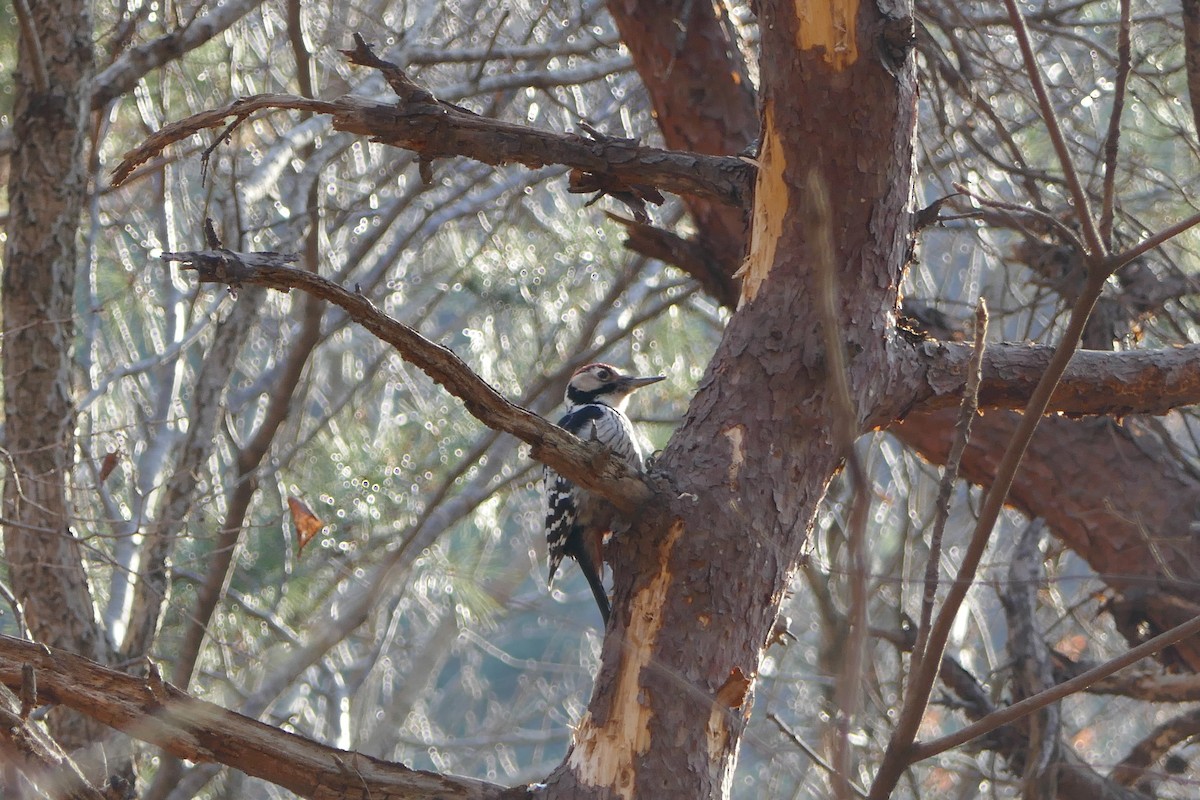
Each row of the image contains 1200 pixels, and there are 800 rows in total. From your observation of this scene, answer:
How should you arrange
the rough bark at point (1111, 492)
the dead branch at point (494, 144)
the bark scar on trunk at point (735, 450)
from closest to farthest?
1. the bark scar on trunk at point (735, 450)
2. the dead branch at point (494, 144)
3. the rough bark at point (1111, 492)

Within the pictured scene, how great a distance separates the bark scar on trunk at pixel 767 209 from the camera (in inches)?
96.1

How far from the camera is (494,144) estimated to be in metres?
2.52

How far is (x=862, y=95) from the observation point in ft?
7.72

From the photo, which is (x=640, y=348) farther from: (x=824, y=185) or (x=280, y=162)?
(x=824, y=185)

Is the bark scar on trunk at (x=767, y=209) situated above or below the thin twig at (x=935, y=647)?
above

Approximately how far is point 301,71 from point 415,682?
3.18 metres

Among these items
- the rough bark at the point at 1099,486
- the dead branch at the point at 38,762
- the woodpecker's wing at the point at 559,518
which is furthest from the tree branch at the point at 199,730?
the rough bark at the point at 1099,486

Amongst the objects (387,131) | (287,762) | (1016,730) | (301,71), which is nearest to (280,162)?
(301,71)

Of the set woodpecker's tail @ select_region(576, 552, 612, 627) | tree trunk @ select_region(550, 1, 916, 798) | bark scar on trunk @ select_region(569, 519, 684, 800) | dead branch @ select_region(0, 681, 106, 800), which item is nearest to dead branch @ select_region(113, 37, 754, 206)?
tree trunk @ select_region(550, 1, 916, 798)

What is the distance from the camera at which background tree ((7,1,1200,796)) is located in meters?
2.02

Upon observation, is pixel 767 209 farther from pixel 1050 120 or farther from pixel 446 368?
pixel 1050 120

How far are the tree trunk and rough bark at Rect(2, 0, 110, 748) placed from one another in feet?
6.32

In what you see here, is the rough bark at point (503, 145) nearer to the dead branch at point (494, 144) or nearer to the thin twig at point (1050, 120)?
the dead branch at point (494, 144)

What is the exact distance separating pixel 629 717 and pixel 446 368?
670 mm
